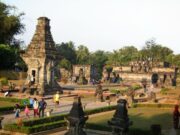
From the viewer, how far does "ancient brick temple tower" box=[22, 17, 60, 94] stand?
40781 millimetres

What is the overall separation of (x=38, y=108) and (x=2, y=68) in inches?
1724

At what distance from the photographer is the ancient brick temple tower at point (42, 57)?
40.8m

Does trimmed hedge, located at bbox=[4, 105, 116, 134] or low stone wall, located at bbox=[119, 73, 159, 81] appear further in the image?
low stone wall, located at bbox=[119, 73, 159, 81]

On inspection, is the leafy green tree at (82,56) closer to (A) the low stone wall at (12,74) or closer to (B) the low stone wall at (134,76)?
(B) the low stone wall at (134,76)

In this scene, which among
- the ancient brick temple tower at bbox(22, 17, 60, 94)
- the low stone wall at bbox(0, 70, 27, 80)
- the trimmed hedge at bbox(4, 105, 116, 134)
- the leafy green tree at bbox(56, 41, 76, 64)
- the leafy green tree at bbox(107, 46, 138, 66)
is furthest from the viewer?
the leafy green tree at bbox(107, 46, 138, 66)

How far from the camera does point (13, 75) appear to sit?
213 ft

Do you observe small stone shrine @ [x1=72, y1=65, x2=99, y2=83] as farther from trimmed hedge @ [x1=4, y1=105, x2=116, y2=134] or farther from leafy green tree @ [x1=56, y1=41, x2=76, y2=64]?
trimmed hedge @ [x1=4, y1=105, x2=116, y2=134]

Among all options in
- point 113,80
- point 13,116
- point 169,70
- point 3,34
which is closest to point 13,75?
point 3,34

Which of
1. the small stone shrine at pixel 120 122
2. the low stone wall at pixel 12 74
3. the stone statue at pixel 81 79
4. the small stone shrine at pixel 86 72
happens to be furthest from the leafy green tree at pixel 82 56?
the small stone shrine at pixel 120 122

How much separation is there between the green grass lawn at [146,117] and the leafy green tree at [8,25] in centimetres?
4372

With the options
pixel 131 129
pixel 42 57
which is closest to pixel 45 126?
pixel 131 129

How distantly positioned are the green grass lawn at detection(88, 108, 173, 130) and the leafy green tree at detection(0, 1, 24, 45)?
4372 centimetres

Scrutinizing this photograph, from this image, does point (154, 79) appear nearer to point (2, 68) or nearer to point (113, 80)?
point (113, 80)

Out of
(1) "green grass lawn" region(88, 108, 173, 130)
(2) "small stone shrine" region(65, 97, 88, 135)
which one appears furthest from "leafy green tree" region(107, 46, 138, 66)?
(2) "small stone shrine" region(65, 97, 88, 135)
